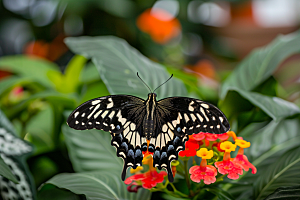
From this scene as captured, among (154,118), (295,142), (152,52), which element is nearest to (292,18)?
(152,52)

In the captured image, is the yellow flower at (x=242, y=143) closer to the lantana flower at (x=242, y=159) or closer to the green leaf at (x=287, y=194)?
the lantana flower at (x=242, y=159)

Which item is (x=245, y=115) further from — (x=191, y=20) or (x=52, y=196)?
(x=191, y=20)

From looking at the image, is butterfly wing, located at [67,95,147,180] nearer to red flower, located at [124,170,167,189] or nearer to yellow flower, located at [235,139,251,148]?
red flower, located at [124,170,167,189]

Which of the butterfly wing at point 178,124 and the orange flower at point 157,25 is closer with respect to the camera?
the butterfly wing at point 178,124

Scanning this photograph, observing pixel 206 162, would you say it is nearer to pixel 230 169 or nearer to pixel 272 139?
pixel 230 169

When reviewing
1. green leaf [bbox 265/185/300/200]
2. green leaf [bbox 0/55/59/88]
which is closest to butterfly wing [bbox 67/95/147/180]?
green leaf [bbox 265/185/300/200]

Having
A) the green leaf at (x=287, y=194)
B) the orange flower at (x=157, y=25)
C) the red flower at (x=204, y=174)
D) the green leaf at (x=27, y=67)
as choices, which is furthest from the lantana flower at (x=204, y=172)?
the orange flower at (x=157, y=25)
